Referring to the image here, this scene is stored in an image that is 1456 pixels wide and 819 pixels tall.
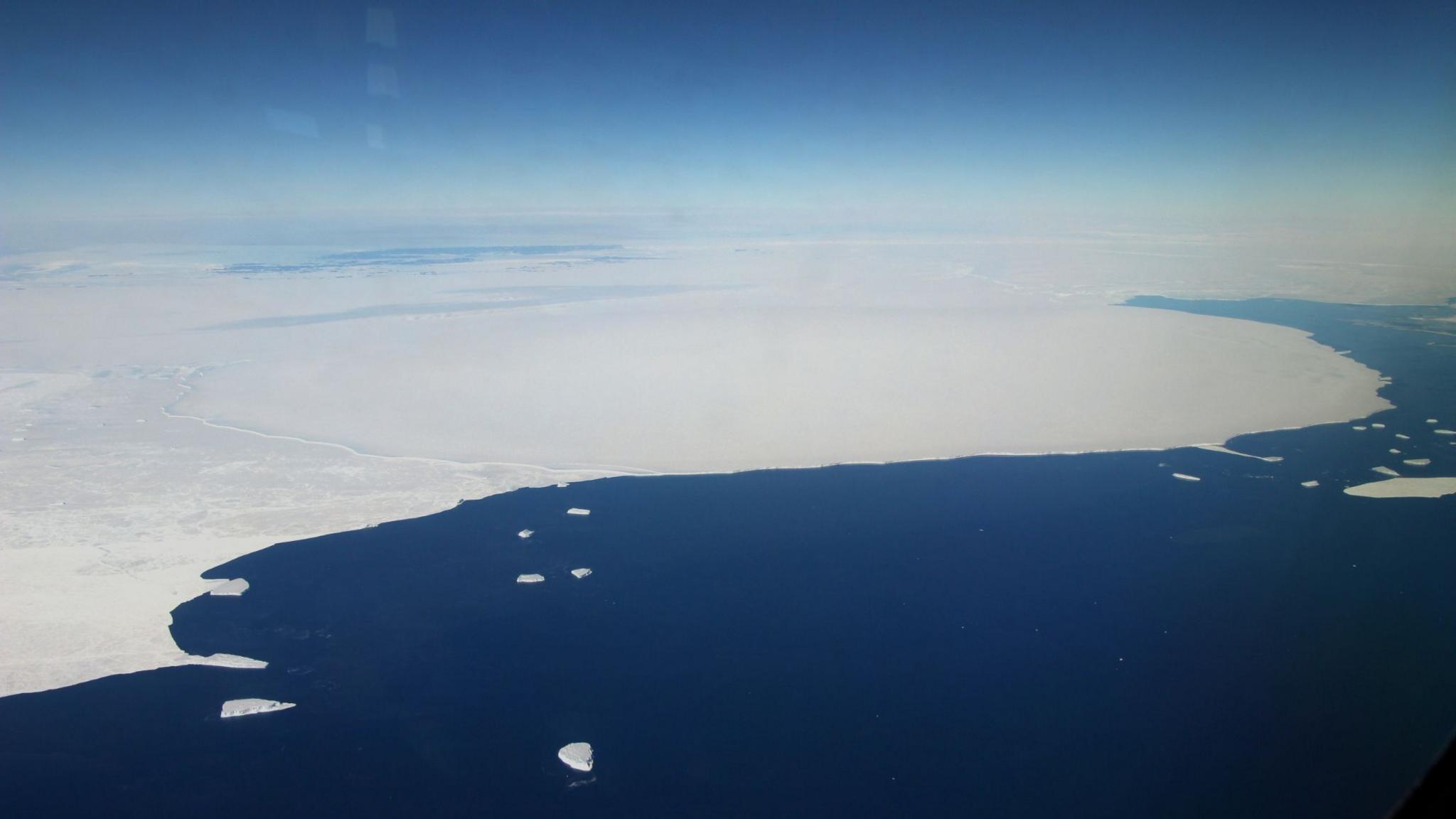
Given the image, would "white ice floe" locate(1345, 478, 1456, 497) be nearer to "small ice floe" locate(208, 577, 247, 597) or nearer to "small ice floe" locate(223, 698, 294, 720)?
"small ice floe" locate(223, 698, 294, 720)

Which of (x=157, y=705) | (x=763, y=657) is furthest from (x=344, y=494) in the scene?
(x=763, y=657)

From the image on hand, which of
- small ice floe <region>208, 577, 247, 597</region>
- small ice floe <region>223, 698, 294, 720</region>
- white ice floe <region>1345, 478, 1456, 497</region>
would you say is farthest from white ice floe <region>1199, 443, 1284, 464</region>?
small ice floe <region>208, 577, 247, 597</region>

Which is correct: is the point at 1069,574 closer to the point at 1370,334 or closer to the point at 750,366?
the point at 750,366

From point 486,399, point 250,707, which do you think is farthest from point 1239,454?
point 250,707

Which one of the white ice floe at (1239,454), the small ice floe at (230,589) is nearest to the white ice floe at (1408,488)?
the white ice floe at (1239,454)

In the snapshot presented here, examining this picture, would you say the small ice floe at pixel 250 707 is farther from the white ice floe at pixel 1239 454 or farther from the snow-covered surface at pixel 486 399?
the white ice floe at pixel 1239 454

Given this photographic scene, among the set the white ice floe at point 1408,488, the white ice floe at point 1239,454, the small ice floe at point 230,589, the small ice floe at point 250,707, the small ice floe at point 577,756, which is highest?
the white ice floe at point 1239,454
